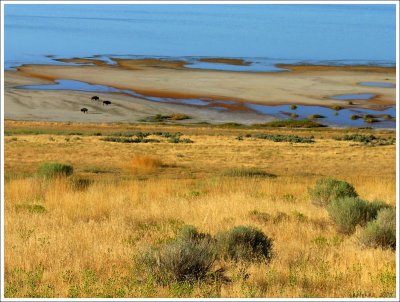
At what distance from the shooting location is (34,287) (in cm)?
833

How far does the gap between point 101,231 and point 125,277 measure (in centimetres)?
276

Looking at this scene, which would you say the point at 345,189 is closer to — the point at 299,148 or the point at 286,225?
the point at 286,225

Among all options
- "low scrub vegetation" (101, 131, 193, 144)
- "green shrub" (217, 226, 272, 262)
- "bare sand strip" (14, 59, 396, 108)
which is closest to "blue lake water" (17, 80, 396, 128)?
"bare sand strip" (14, 59, 396, 108)

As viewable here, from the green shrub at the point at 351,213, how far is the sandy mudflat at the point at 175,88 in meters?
53.1

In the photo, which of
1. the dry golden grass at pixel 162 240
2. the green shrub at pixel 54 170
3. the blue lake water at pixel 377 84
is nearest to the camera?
the dry golden grass at pixel 162 240

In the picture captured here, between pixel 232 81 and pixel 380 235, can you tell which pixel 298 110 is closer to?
pixel 232 81

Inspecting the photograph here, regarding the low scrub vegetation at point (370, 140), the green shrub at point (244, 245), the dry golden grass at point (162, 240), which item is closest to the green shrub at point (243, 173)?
the dry golden grass at point (162, 240)

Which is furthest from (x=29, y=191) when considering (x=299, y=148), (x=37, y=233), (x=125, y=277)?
(x=299, y=148)

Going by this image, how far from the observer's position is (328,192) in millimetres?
16375

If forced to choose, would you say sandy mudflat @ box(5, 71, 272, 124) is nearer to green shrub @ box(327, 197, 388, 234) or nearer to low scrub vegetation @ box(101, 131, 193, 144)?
low scrub vegetation @ box(101, 131, 193, 144)

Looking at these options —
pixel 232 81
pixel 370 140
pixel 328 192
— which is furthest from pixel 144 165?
pixel 232 81

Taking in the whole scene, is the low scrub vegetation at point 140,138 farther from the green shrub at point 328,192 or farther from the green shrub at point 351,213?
the green shrub at point 351,213

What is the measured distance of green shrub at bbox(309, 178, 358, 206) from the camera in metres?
16.2

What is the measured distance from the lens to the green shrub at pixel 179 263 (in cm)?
870
